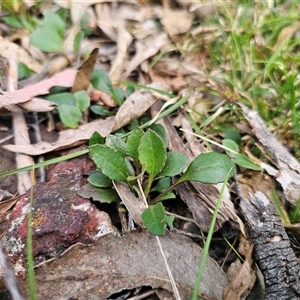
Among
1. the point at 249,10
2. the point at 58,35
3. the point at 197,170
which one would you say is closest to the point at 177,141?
the point at 197,170

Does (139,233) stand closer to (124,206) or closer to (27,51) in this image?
(124,206)

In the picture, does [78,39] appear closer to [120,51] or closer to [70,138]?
[120,51]

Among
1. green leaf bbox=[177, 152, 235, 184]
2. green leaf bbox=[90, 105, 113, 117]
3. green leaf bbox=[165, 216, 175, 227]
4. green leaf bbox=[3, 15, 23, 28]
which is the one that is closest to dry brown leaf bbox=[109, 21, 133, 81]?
green leaf bbox=[90, 105, 113, 117]

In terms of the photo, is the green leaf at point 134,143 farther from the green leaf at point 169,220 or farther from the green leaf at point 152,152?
the green leaf at point 169,220

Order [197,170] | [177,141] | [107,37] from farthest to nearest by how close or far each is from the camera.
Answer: [107,37] < [177,141] < [197,170]

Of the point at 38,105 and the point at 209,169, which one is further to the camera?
the point at 38,105

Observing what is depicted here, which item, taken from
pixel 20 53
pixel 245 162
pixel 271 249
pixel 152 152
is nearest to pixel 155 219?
pixel 152 152
